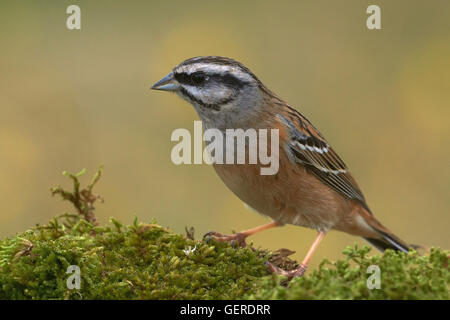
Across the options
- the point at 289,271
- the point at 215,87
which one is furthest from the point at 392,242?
the point at 215,87

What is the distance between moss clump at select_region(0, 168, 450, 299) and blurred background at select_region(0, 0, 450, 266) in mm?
4495

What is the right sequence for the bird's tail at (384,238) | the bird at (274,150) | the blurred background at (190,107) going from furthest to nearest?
the blurred background at (190,107) < the bird's tail at (384,238) < the bird at (274,150)

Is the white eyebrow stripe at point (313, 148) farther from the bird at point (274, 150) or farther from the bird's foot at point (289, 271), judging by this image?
the bird's foot at point (289, 271)

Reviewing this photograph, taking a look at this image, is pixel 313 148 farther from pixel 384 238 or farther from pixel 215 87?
pixel 384 238

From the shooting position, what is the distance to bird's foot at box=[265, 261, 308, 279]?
403 centimetres

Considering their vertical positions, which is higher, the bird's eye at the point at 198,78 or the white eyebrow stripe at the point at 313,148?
the bird's eye at the point at 198,78

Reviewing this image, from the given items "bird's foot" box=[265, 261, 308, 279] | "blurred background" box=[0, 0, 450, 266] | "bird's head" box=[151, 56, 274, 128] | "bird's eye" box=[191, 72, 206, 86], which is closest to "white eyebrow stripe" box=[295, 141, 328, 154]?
"bird's head" box=[151, 56, 274, 128]

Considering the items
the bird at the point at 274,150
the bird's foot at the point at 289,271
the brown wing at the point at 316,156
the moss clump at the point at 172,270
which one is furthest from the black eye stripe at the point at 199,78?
the bird's foot at the point at 289,271

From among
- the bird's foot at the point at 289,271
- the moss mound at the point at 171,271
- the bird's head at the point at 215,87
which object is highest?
the bird's head at the point at 215,87

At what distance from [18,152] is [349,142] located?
558 centimetres

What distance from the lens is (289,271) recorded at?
4352 millimetres

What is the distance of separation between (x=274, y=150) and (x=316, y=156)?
29.2 inches

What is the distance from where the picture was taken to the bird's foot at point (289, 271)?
13.2 ft

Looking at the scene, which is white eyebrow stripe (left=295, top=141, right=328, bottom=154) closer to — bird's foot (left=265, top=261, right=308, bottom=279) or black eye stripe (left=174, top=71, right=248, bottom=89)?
black eye stripe (left=174, top=71, right=248, bottom=89)
